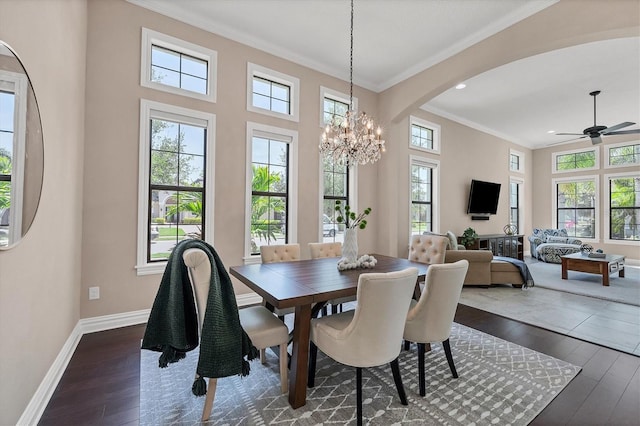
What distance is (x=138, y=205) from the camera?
3.19 meters

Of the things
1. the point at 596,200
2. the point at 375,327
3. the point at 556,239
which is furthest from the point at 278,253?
the point at 596,200

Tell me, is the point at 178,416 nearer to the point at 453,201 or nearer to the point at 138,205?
the point at 138,205

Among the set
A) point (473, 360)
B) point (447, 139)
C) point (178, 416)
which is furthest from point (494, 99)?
point (178, 416)

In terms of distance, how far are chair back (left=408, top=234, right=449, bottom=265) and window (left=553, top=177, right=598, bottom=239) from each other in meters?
8.00

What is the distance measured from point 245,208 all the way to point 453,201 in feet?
16.6

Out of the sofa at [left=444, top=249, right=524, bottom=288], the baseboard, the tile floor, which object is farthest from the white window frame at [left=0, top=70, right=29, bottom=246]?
the sofa at [left=444, top=249, right=524, bottom=288]

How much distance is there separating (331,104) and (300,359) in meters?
4.13

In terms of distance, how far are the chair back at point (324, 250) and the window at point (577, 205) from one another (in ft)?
28.6

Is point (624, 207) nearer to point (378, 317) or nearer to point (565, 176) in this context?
point (565, 176)

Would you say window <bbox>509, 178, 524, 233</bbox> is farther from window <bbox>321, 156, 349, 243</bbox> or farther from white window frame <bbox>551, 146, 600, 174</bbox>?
window <bbox>321, 156, 349, 243</bbox>

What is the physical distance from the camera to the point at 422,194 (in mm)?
6316

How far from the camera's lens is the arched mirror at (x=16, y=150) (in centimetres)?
131

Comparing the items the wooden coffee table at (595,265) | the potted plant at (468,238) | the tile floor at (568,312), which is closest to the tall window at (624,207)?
the wooden coffee table at (595,265)

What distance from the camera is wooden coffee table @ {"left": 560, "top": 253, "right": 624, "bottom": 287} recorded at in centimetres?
493
